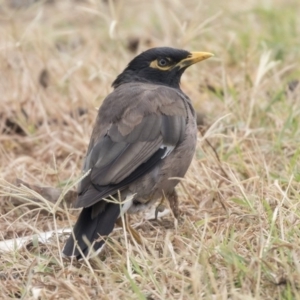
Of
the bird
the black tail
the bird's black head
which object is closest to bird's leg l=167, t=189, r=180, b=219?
the bird

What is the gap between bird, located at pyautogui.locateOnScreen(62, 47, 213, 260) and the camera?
14.7ft

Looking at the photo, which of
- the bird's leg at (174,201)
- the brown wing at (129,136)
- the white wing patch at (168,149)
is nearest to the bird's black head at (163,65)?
the brown wing at (129,136)

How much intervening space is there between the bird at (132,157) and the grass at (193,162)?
0.13 m

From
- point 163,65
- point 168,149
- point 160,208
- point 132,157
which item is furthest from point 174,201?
point 163,65

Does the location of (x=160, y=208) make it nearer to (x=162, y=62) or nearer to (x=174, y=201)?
(x=174, y=201)

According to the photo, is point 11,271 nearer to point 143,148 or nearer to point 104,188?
point 104,188

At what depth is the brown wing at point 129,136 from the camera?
4.55 meters

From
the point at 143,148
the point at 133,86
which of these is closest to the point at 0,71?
the point at 133,86

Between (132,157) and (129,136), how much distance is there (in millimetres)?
166

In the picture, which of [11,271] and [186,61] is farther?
[186,61]

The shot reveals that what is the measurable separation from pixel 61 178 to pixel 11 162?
16.6 inches

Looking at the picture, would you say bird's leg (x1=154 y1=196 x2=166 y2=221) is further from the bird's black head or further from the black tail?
the bird's black head

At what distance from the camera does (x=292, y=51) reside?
7.80m

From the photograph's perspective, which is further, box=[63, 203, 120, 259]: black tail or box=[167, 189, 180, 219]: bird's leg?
box=[167, 189, 180, 219]: bird's leg
